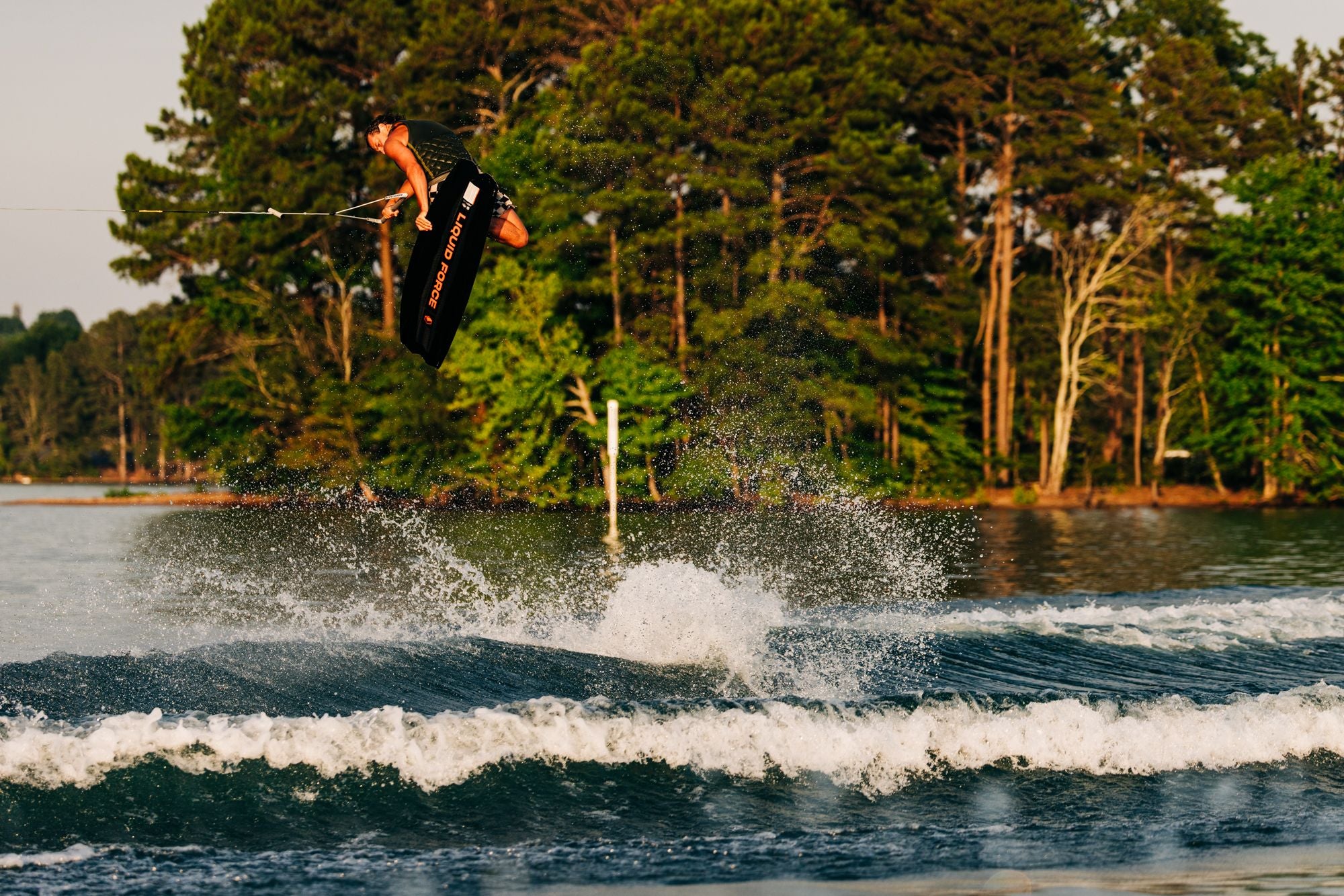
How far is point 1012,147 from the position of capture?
44.2 meters

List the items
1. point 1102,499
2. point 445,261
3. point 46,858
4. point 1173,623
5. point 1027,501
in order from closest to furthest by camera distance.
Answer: point 46,858 < point 445,261 < point 1173,623 < point 1027,501 < point 1102,499

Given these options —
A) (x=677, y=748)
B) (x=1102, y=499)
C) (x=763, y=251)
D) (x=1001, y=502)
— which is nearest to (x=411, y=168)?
(x=677, y=748)

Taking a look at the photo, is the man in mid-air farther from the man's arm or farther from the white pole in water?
the white pole in water

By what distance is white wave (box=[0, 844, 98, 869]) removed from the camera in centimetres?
579

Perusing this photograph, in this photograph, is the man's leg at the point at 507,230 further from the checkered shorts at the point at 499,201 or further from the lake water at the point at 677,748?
the lake water at the point at 677,748

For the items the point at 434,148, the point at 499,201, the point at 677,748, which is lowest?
the point at 677,748

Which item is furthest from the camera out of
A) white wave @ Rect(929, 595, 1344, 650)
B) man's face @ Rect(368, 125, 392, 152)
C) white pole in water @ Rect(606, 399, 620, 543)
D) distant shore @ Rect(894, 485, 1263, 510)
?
distant shore @ Rect(894, 485, 1263, 510)

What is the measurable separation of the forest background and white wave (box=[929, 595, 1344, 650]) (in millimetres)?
25067

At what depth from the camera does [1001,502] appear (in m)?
42.3

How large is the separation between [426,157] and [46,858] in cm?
592

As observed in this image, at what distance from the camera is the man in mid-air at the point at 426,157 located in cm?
1016

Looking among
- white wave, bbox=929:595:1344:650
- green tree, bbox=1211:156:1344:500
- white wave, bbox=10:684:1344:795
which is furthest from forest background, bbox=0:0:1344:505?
white wave, bbox=10:684:1344:795

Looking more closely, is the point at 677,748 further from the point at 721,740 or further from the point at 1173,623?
the point at 1173,623

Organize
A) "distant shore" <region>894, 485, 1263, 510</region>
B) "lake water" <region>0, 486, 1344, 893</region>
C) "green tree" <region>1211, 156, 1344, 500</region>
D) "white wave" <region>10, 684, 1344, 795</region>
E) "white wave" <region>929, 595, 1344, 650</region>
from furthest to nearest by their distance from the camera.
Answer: "green tree" <region>1211, 156, 1344, 500</region> → "distant shore" <region>894, 485, 1263, 510</region> → "white wave" <region>929, 595, 1344, 650</region> → "white wave" <region>10, 684, 1344, 795</region> → "lake water" <region>0, 486, 1344, 893</region>
